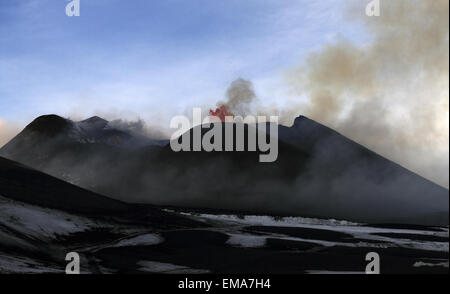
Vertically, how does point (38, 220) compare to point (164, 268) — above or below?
above

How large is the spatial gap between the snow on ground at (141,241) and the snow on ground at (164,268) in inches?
673

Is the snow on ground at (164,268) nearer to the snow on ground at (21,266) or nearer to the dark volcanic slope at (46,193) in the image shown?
the snow on ground at (21,266)

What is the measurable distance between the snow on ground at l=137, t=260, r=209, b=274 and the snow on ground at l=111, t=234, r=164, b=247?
17.1 m

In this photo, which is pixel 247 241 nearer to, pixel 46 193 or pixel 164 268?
pixel 164 268

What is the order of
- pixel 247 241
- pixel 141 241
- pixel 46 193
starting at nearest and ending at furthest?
pixel 141 241, pixel 247 241, pixel 46 193

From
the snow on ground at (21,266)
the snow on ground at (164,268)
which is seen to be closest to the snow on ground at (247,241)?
the snow on ground at (164,268)

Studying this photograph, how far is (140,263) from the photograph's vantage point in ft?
201

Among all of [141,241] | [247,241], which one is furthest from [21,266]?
[247,241]

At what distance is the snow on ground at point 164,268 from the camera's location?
55391 millimetres

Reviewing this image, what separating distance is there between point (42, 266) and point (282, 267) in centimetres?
2726

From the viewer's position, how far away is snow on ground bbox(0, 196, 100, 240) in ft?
263

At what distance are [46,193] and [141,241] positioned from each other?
172ft

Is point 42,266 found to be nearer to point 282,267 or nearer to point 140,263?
point 140,263

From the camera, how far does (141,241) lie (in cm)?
8338
